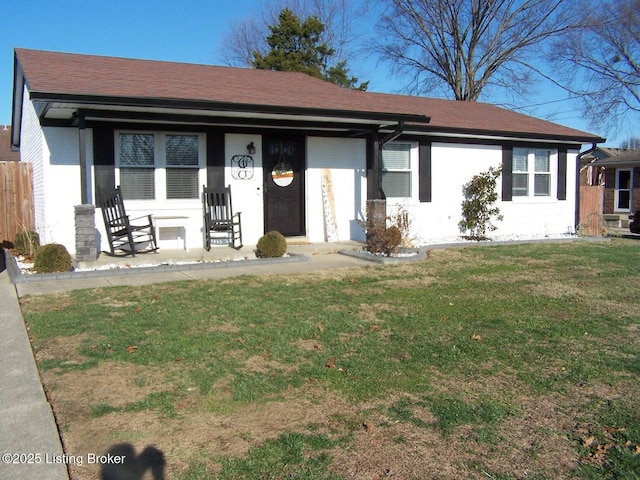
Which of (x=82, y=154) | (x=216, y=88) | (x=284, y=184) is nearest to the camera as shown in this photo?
(x=82, y=154)

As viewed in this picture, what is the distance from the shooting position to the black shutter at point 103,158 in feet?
33.4

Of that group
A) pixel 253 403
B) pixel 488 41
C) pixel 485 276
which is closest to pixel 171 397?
pixel 253 403

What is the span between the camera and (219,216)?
37.0 ft

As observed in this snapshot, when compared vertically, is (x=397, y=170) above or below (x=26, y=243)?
above

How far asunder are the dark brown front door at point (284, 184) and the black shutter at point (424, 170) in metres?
3.06

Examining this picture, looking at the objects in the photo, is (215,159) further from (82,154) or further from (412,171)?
(412,171)

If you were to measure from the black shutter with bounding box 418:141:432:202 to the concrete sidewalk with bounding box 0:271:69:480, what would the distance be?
400 inches

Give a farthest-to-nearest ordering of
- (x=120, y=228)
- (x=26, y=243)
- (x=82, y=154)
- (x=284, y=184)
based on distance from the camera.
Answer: (x=284, y=184)
(x=26, y=243)
(x=120, y=228)
(x=82, y=154)

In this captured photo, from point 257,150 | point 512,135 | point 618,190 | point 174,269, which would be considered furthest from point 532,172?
point 618,190

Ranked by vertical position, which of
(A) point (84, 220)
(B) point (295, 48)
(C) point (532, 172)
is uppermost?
(B) point (295, 48)

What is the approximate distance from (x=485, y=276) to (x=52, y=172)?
775cm

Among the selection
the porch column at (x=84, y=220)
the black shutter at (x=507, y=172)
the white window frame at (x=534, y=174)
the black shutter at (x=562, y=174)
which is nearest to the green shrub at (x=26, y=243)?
the porch column at (x=84, y=220)

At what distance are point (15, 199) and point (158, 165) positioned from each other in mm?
4262

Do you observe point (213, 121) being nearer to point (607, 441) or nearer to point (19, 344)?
point (19, 344)
